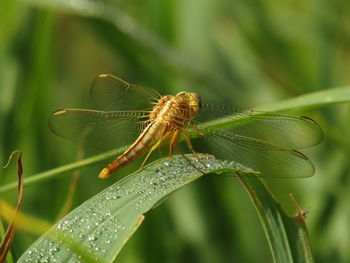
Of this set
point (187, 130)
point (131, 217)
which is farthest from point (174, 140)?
point (131, 217)

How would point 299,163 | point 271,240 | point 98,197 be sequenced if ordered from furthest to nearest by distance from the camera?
point 299,163 → point 271,240 → point 98,197

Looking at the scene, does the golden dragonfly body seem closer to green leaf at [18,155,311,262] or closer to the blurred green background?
green leaf at [18,155,311,262]

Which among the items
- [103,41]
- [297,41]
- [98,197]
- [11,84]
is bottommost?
[98,197]

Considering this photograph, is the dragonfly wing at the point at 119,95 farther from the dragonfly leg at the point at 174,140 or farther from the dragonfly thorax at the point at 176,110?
the dragonfly leg at the point at 174,140

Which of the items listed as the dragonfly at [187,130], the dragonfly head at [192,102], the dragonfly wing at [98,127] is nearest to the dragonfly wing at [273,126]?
the dragonfly at [187,130]

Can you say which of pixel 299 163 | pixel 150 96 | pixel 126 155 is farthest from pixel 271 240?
pixel 150 96

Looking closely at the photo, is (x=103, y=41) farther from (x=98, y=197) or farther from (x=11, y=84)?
(x=98, y=197)

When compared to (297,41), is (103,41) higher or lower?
lower
